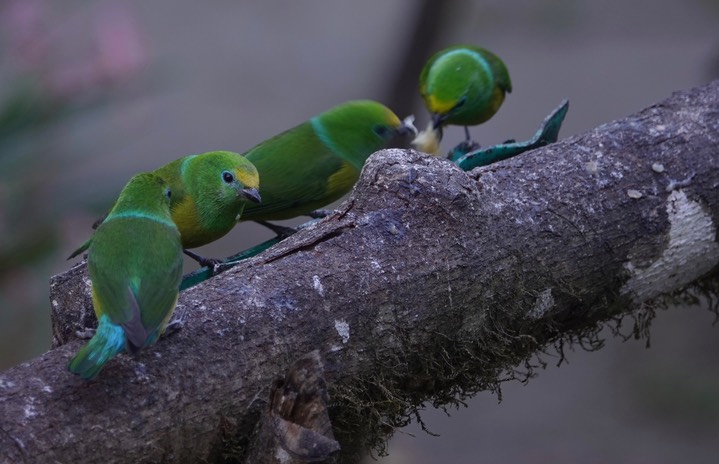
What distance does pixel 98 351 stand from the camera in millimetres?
1849

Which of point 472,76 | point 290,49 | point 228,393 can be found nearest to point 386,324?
point 228,393

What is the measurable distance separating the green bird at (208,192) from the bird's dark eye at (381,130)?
0.87m

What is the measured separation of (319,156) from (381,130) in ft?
0.80

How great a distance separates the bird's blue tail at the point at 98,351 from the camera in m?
1.82

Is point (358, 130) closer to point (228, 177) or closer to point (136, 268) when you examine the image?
point (228, 177)

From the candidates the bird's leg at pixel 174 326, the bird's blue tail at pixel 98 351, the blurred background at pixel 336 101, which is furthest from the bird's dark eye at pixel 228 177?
the blurred background at pixel 336 101

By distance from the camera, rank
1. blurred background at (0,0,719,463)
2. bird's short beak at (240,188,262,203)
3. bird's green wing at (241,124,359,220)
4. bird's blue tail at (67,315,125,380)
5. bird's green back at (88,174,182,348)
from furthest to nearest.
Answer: blurred background at (0,0,719,463) → bird's green wing at (241,124,359,220) → bird's short beak at (240,188,262,203) → bird's green back at (88,174,182,348) → bird's blue tail at (67,315,125,380)

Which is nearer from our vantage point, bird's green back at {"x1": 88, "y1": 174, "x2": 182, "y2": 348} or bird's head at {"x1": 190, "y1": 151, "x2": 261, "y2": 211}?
bird's green back at {"x1": 88, "y1": 174, "x2": 182, "y2": 348}

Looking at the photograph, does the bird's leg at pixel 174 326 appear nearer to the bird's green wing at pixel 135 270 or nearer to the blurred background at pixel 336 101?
the bird's green wing at pixel 135 270

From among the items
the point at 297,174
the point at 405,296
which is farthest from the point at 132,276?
the point at 297,174

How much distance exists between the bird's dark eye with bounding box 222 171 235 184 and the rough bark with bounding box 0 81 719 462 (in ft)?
1.56

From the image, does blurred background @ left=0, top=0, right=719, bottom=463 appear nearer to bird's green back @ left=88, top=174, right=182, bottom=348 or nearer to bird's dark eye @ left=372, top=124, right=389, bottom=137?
bird's dark eye @ left=372, top=124, right=389, bottom=137

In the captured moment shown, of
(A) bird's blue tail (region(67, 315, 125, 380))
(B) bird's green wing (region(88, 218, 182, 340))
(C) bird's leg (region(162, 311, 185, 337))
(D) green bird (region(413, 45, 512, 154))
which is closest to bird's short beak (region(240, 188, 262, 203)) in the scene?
(B) bird's green wing (region(88, 218, 182, 340))

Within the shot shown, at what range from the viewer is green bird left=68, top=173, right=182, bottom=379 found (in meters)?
1.88
